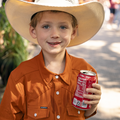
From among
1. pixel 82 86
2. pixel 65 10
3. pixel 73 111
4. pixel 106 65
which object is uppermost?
pixel 65 10

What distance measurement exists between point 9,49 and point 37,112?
2.53 metres

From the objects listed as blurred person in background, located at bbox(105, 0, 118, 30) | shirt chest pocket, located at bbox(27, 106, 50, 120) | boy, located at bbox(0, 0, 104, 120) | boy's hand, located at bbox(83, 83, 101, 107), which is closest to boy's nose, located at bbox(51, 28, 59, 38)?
boy, located at bbox(0, 0, 104, 120)

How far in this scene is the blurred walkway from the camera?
3.43 metres

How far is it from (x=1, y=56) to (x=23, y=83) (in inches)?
97.7

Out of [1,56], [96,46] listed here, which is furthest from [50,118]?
[96,46]

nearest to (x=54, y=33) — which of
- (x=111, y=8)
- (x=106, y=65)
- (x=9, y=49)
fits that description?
(x=9, y=49)

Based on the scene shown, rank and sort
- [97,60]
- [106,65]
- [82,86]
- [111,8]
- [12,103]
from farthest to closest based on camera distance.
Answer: [111,8] < [97,60] < [106,65] < [12,103] < [82,86]

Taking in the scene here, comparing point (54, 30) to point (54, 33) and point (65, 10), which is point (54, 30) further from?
point (65, 10)

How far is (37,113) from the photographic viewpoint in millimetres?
1584

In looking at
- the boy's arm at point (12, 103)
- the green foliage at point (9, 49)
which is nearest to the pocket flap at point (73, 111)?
the boy's arm at point (12, 103)

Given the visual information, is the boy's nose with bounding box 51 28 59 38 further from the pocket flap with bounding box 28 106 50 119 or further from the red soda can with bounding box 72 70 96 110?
the pocket flap with bounding box 28 106 50 119

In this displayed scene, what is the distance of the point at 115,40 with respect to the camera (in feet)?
A: 26.1

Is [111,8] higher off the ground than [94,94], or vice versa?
[94,94]

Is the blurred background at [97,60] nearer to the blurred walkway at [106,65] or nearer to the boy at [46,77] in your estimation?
the blurred walkway at [106,65]
